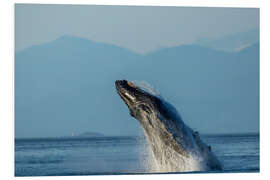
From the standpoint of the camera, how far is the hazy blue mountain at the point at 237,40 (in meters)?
25.7

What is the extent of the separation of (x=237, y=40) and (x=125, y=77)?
752 cm

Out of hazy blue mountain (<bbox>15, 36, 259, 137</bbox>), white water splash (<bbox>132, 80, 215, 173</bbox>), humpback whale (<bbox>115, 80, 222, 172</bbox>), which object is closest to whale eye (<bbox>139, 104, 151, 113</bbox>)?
humpback whale (<bbox>115, 80, 222, 172</bbox>)

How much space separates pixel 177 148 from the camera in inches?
778

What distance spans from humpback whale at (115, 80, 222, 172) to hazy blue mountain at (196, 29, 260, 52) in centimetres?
681

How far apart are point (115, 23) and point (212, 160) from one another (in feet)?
28.5

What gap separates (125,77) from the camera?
1282 inches

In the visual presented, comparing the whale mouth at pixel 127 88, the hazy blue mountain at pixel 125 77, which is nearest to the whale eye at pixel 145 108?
the whale mouth at pixel 127 88

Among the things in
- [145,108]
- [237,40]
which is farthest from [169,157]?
[237,40]

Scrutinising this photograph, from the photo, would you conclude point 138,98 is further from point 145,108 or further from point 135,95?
point 145,108

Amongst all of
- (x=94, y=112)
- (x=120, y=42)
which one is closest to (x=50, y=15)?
(x=120, y=42)

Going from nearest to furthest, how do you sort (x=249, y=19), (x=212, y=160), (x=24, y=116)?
(x=212, y=160) < (x=249, y=19) < (x=24, y=116)

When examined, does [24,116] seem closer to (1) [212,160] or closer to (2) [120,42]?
(2) [120,42]

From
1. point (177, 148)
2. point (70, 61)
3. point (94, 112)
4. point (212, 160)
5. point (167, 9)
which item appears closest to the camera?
point (177, 148)

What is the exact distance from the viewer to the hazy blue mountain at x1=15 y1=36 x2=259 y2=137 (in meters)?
27.3
